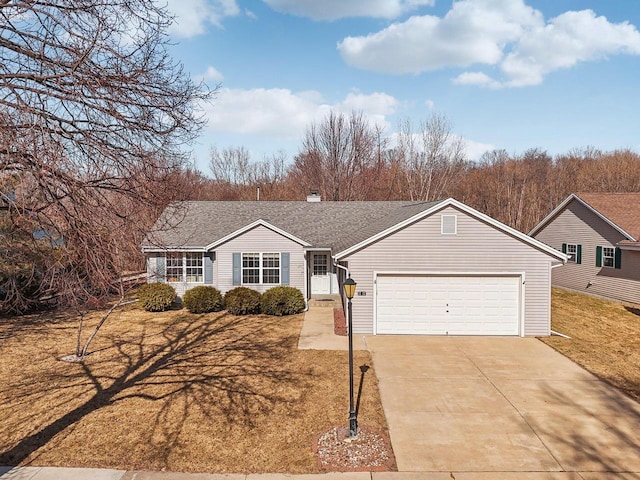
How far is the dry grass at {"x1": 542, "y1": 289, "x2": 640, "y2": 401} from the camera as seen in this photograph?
10531 mm

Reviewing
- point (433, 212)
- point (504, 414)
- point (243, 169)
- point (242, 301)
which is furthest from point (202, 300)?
point (243, 169)

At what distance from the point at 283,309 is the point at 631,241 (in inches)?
634

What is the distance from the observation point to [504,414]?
321 inches

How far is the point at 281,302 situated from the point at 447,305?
6563 mm

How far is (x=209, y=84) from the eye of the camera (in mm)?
6207

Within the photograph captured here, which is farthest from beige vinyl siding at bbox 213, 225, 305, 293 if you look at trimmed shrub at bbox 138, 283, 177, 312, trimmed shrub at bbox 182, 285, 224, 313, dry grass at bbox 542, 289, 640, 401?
dry grass at bbox 542, 289, 640, 401

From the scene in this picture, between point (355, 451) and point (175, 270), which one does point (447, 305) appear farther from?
point (175, 270)

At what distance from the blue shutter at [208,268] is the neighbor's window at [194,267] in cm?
28

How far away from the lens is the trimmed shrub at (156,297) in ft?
56.7

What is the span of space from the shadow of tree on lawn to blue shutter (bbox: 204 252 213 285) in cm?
474

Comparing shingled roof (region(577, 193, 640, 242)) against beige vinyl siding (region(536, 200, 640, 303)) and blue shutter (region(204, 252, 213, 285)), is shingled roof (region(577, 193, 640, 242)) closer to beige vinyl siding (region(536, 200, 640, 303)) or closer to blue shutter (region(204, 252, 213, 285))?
beige vinyl siding (region(536, 200, 640, 303))

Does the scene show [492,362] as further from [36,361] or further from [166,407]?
[36,361]

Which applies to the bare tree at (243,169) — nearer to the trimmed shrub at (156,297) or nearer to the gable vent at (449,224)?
the trimmed shrub at (156,297)

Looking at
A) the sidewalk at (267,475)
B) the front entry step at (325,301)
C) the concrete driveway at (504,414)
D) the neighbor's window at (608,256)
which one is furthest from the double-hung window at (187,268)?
the neighbor's window at (608,256)
